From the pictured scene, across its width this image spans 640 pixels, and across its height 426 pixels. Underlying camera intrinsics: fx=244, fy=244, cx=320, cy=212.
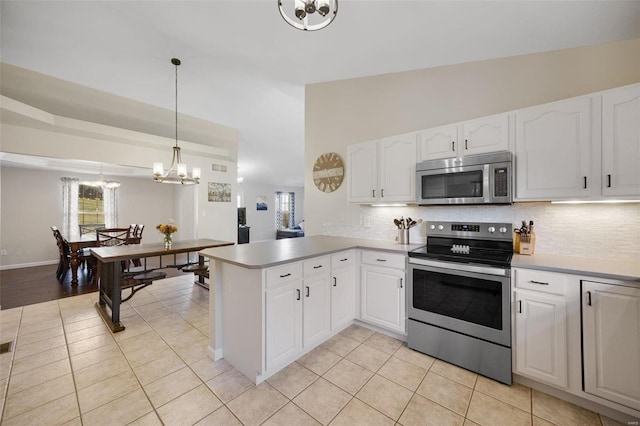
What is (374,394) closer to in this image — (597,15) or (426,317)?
(426,317)

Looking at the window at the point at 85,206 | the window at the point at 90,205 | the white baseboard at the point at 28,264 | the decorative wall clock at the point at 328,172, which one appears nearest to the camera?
the decorative wall clock at the point at 328,172

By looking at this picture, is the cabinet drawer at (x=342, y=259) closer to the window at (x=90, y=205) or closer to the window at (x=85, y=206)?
the window at (x=85, y=206)

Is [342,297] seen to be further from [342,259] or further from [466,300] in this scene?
[466,300]

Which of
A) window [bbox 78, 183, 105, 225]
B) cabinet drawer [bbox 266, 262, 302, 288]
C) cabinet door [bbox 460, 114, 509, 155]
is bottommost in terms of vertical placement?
cabinet drawer [bbox 266, 262, 302, 288]

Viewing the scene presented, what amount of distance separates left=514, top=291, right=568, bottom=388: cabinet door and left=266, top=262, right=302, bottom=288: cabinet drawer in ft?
5.32

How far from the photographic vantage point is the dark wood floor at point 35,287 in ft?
11.4

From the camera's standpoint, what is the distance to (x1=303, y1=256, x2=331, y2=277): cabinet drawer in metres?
2.10

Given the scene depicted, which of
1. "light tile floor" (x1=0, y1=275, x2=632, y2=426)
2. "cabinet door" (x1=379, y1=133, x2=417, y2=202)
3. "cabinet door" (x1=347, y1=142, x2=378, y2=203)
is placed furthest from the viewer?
"cabinet door" (x1=347, y1=142, x2=378, y2=203)

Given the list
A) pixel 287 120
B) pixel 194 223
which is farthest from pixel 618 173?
pixel 194 223

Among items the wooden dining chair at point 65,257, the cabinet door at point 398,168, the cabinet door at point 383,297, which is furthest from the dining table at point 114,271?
the cabinet door at point 398,168

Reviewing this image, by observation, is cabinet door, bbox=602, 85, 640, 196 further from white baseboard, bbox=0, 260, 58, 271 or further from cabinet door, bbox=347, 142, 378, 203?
white baseboard, bbox=0, 260, 58, 271

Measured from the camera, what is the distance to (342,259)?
2471 mm

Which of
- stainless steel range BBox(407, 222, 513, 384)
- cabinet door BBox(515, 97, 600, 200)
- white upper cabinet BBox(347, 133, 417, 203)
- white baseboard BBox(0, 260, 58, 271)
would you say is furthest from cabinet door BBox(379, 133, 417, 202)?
white baseboard BBox(0, 260, 58, 271)

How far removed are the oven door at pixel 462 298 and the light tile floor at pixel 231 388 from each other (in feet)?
1.19
